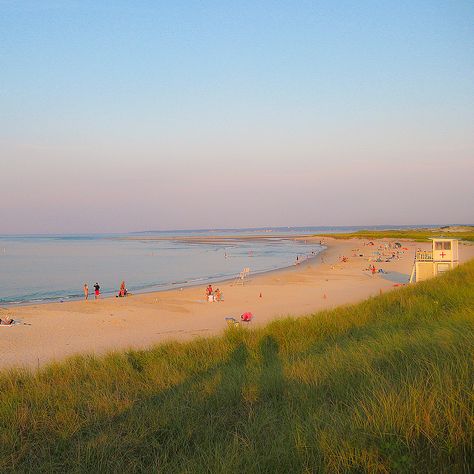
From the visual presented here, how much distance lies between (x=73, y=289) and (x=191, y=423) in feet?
84.6

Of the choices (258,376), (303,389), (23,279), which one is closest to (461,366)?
(303,389)

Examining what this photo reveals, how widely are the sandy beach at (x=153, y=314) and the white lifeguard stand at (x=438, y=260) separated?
228 centimetres

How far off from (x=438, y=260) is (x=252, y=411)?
754 inches

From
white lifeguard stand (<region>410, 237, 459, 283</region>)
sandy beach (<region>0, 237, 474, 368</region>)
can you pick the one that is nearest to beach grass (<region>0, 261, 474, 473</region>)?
sandy beach (<region>0, 237, 474, 368</region>)

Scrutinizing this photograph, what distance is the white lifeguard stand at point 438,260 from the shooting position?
21422 millimetres

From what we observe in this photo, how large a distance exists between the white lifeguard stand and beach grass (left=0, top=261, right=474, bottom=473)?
576 inches

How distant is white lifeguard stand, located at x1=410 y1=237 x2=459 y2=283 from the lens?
843 inches

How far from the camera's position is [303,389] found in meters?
5.00

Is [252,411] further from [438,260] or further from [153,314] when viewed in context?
[438,260]

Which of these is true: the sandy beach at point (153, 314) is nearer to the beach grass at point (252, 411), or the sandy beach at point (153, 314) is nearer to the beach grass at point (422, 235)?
the beach grass at point (252, 411)

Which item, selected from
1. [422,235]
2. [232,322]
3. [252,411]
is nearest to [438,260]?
[232,322]

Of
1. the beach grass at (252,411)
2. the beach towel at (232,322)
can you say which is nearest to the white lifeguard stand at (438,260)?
the beach towel at (232,322)

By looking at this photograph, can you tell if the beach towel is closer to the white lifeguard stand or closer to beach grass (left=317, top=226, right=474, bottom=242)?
the white lifeguard stand

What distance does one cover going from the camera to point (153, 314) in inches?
740
